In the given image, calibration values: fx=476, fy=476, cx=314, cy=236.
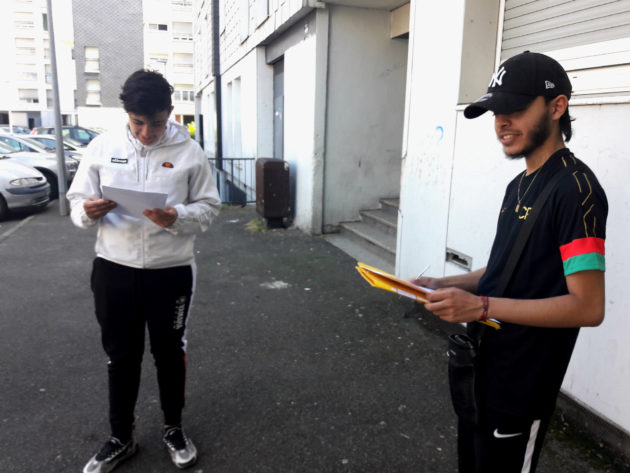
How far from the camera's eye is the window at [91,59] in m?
52.6

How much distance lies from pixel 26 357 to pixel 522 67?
4.11 meters

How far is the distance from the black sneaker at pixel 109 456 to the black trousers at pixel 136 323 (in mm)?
48

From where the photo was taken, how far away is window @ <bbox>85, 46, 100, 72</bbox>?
52.6 meters

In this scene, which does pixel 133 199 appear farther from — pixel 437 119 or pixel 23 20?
pixel 23 20

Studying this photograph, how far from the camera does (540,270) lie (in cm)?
145

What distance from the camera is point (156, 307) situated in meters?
2.50

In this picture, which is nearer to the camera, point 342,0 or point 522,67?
point 522,67

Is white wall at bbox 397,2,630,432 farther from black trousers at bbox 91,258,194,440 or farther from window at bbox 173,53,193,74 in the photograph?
window at bbox 173,53,193,74

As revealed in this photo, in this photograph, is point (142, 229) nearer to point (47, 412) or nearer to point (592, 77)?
point (47, 412)

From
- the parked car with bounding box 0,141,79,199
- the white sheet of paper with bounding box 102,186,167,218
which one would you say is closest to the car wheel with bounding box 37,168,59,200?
the parked car with bounding box 0,141,79,199

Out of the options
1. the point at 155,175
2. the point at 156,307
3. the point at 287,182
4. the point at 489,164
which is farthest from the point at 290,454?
the point at 287,182

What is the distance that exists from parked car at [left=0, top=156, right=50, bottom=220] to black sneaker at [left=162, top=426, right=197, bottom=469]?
8.90 metres

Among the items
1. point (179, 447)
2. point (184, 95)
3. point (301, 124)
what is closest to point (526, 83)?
point (179, 447)

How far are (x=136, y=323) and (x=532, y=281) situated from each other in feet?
6.44
